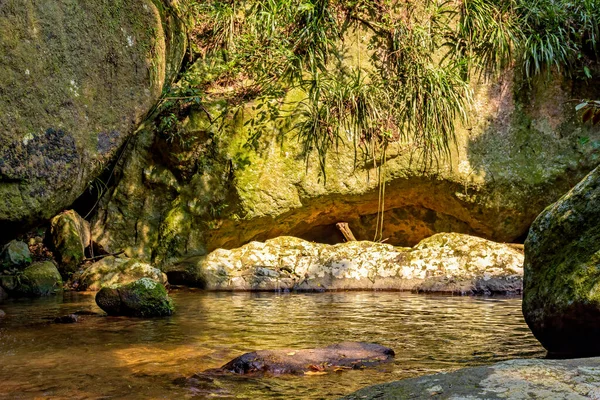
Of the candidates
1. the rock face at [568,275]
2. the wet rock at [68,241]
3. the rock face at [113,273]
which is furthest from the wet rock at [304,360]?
the wet rock at [68,241]

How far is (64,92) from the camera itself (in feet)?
15.5

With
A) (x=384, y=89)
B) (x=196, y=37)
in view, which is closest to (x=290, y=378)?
(x=384, y=89)

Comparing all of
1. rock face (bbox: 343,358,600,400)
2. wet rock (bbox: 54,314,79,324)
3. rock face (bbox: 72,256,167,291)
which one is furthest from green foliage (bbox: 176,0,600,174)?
rock face (bbox: 343,358,600,400)

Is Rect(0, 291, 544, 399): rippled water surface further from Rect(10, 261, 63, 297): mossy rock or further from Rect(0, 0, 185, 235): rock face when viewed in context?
Rect(0, 0, 185, 235): rock face

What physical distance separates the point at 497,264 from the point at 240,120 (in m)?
3.97

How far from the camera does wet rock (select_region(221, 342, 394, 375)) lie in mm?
3182

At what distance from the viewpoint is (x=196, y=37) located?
9.31 m

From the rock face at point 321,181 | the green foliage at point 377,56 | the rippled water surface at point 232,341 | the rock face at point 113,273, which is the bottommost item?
the rippled water surface at point 232,341

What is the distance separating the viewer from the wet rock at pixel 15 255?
7439mm

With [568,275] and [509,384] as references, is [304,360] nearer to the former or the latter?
[568,275]

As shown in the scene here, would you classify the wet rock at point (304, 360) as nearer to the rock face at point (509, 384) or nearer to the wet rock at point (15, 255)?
the rock face at point (509, 384)

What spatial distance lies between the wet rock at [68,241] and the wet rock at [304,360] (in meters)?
5.24

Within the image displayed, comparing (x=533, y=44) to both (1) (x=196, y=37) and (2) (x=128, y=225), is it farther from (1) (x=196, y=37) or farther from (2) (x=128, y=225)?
(2) (x=128, y=225)

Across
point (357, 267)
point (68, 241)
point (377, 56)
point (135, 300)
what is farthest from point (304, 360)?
point (377, 56)
